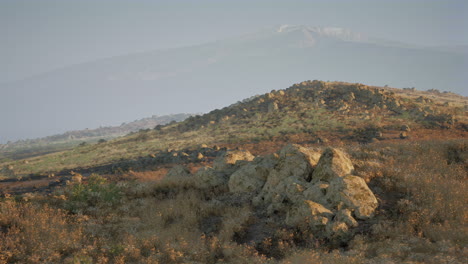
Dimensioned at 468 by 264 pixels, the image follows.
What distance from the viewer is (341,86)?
51219 millimetres

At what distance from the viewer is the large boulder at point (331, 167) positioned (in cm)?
1062

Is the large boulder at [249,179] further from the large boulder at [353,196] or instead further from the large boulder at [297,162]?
the large boulder at [353,196]

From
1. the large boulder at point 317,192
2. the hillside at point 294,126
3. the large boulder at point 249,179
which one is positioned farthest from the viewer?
the hillside at point 294,126

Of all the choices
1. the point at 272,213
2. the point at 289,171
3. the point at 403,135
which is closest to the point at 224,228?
the point at 272,213

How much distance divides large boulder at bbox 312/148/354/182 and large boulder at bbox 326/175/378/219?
3.23ft

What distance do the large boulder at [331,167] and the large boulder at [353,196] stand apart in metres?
0.98

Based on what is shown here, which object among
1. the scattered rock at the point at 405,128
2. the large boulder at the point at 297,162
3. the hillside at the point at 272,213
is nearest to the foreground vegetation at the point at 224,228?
the hillside at the point at 272,213

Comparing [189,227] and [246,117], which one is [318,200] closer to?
[189,227]

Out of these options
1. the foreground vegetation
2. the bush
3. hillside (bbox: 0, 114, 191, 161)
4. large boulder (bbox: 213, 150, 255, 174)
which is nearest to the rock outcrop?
large boulder (bbox: 213, 150, 255, 174)

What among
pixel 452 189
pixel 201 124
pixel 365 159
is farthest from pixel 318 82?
pixel 452 189

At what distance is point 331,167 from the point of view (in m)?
10.7

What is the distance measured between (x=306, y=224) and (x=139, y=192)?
27.3 feet

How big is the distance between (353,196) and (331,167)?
68.8 inches

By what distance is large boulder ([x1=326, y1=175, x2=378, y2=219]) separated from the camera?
8.91m
